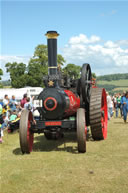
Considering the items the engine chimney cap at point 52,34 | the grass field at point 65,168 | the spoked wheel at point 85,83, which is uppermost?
the engine chimney cap at point 52,34

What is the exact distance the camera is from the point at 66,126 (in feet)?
21.8

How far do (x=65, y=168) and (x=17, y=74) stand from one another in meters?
40.9

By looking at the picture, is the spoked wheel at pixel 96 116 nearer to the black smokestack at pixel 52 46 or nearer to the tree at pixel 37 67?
the black smokestack at pixel 52 46

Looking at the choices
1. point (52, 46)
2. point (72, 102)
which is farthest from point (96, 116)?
point (52, 46)

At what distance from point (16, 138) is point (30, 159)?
322 centimetres

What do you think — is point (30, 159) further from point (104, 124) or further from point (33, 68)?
point (33, 68)

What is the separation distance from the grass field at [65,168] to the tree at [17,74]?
3602 cm

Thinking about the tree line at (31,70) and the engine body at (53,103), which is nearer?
the engine body at (53,103)

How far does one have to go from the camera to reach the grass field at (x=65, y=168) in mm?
4283

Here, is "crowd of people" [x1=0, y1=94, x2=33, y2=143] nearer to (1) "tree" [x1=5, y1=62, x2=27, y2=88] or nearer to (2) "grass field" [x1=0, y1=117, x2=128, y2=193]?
(2) "grass field" [x1=0, y1=117, x2=128, y2=193]

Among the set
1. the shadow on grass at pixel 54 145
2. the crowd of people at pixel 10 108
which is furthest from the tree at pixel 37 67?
the shadow on grass at pixel 54 145

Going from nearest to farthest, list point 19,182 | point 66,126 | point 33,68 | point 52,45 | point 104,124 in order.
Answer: point 19,182 < point 66,126 < point 52,45 < point 104,124 < point 33,68

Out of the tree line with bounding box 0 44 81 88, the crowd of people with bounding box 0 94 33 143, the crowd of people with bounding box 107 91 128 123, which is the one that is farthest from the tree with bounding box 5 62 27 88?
the crowd of people with bounding box 0 94 33 143

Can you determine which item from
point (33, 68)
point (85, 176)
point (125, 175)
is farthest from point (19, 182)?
point (33, 68)
